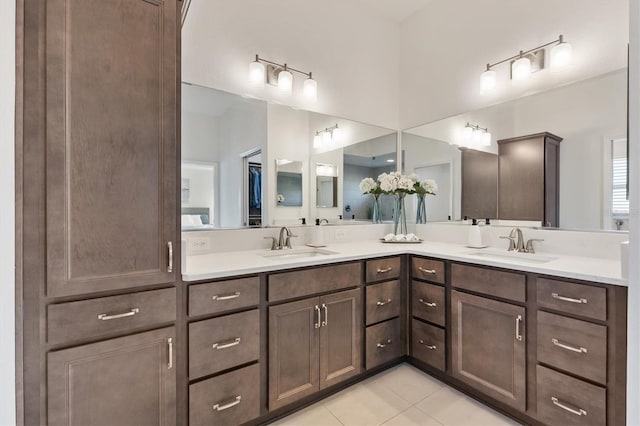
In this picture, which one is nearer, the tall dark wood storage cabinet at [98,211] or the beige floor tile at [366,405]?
the tall dark wood storage cabinet at [98,211]

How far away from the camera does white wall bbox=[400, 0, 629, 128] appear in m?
1.90

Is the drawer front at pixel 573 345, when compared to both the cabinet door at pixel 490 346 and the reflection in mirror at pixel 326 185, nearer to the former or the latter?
the cabinet door at pixel 490 346

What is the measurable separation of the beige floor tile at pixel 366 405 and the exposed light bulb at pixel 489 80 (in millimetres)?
2428

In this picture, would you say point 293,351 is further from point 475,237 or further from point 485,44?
point 485,44

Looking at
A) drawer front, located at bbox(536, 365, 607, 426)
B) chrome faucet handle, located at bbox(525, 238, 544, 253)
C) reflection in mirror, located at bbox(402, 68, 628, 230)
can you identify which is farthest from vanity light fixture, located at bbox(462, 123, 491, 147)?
drawer front, located at bbox(536, 365, 607, 426)

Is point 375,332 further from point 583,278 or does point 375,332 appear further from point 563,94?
point 563,94

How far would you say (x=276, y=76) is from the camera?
2.37m

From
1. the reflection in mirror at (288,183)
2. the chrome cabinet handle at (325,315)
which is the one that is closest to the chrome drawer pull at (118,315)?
the chrome cabinet handle at (325,315)

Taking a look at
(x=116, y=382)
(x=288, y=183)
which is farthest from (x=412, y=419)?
(x=288, y=183)

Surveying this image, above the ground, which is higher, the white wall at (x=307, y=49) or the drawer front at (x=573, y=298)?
the white wall at (x=307, y=49)

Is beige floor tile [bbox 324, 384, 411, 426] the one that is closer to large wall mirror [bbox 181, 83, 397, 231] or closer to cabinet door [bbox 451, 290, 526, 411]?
cabinet door [bbox 451, 290, 526, 411]

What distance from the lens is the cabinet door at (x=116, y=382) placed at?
1162 mm

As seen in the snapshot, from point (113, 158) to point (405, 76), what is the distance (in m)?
2.81

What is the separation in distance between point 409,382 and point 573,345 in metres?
1.06
